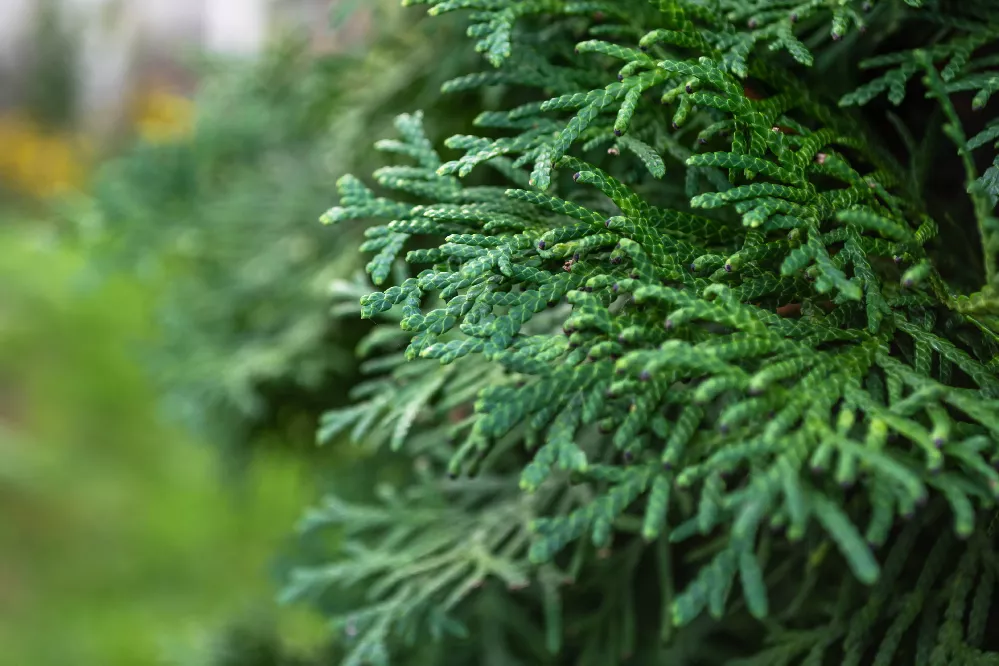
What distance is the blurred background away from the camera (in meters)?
1.57

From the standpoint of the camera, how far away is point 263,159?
6.67 feet

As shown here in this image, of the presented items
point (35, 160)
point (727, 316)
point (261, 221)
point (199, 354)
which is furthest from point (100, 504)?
point (35, 160)

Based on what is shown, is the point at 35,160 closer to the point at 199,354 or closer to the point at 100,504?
the point at 100,504

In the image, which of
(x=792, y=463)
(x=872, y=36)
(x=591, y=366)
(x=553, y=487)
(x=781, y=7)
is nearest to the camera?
(x=792, y=463)

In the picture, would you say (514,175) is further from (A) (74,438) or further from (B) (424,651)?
(A) (74,438)

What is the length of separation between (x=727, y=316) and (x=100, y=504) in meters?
3.90

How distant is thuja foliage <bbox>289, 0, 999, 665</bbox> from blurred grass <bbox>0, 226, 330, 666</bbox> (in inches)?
91.4

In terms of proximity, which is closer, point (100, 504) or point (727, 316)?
point (727, 316)

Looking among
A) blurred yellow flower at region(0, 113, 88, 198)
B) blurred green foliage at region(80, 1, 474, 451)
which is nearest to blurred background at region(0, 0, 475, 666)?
blurred green foliage at region(80, 1, 474, 451)

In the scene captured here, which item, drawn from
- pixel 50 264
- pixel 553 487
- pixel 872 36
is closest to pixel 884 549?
pixel 553 487

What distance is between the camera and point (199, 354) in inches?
68.3

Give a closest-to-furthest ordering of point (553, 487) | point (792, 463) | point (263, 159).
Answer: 1. point (792, 463)
2. point (553, 487)
3. point (263, 159)

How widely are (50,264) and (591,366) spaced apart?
4788 mm

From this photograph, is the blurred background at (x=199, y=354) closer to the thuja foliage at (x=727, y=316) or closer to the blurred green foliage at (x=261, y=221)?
the blurred green foliage at (x=261, y=221)
